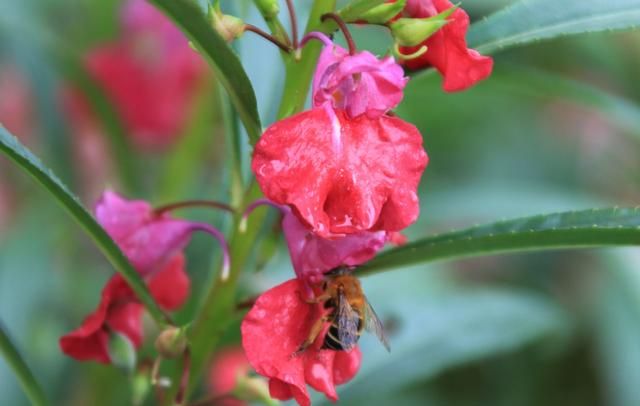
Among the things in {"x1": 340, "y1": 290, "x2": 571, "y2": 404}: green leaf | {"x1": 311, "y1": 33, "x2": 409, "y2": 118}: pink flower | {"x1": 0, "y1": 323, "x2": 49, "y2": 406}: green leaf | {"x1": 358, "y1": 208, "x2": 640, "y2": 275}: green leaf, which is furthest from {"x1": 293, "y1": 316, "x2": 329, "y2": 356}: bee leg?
{"x1": 340, "y1": 290, "x2": 571, "y2": 404}: green leaf

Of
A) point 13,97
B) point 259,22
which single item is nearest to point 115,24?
point 13,97

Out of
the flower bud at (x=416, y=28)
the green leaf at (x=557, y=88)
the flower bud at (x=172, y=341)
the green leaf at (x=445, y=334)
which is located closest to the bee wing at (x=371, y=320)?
the flower bud at (x=172, y=341)

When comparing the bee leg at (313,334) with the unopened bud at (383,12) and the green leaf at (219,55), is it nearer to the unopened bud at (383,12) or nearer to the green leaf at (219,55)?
the green leaf at (219,55)

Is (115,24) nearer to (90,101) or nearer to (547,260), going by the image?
(90,101)

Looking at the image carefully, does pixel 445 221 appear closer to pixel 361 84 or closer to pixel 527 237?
pixel 527 237

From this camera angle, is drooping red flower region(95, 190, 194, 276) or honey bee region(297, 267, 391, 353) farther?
drooping red flower region(95, 190, 194, 276)

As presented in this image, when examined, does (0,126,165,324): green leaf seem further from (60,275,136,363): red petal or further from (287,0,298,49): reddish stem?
(287,0,298,49): reddish stem
